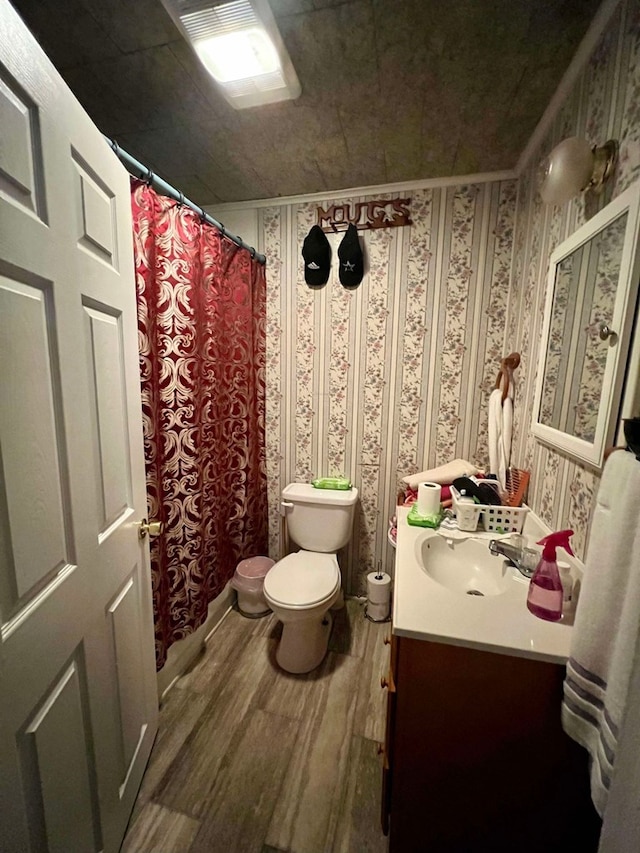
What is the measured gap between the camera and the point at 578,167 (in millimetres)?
929

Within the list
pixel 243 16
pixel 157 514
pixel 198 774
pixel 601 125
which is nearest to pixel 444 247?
pixel 601 125

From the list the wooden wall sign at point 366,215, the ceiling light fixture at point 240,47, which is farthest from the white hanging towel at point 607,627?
the wooden wall sign at point 366,215

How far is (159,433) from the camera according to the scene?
1292 millimetres

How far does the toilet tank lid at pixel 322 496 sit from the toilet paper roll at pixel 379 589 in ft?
1.57

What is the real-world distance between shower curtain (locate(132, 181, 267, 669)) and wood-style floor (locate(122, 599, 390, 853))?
0.28m

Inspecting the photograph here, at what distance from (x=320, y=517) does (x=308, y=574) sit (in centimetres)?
32

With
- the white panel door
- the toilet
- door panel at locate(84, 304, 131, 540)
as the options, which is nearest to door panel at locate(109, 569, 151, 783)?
the white panel door

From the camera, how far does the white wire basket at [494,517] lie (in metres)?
1.31

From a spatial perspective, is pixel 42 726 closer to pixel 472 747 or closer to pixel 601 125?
pixel 472 747

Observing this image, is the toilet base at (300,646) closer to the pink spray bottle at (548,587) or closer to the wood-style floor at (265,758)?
the wood-style floor at (265,758)

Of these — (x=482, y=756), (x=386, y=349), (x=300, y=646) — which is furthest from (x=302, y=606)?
(x=386, y=349)

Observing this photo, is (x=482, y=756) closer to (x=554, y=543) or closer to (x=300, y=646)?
(x=554, y=543)

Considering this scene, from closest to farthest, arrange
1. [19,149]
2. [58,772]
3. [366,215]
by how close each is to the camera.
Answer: [19,149]
[58,772]
[366,215]

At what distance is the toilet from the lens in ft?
4.83
